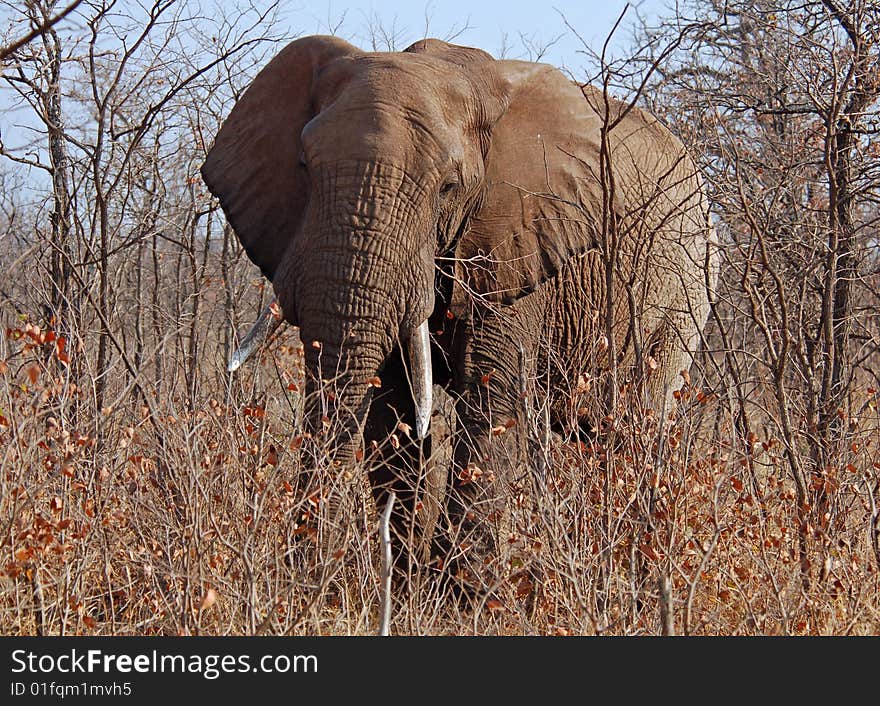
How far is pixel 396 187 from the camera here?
5.86 meters

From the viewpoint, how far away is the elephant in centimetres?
573

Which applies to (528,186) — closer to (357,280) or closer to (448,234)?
(448,234)

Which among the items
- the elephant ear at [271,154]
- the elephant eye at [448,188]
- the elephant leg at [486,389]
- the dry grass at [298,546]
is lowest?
the dry grass at [298,546]

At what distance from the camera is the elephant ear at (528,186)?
6488 mm

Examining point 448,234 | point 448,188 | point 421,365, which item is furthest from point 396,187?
point 421,365

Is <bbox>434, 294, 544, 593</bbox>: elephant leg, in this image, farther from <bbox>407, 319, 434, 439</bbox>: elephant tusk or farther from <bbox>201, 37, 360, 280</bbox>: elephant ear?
<bbox>201, 37, 360, 280</bbox>: elephant ear

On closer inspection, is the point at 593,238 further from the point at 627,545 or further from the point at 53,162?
the point at 53,162

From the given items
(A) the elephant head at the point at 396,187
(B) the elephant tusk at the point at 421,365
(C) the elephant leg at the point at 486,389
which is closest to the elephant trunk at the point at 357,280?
(A) the elephant head at the point at 396,187

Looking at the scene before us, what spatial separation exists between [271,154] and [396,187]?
1.19 meters

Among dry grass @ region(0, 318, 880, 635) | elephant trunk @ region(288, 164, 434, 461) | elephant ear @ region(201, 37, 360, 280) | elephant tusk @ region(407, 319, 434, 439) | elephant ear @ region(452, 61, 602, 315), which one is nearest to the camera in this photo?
dry grass @ region(0, 318, 880, 635)

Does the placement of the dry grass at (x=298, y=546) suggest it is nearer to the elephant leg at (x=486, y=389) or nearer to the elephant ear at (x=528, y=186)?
the elephant leg at (x=486, y=389)

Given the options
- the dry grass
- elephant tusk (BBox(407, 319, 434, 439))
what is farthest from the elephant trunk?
the dry grass

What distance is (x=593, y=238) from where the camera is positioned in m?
6.81

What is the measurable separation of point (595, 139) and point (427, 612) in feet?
9.42
